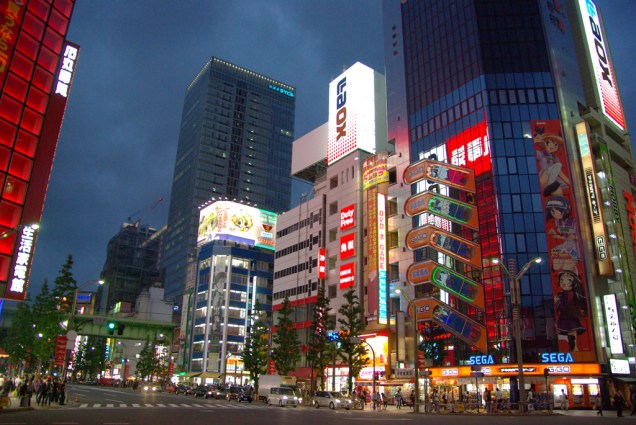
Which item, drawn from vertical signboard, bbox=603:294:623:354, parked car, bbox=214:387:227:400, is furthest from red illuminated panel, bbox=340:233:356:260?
vertical signboard, bbox=603:294:623:354

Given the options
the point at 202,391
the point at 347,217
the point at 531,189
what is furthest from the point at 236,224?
the point at 531,189

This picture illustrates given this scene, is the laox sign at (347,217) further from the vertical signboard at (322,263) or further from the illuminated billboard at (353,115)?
the illuminated billboard at (353,115)

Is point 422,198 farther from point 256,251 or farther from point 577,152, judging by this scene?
point 256,251

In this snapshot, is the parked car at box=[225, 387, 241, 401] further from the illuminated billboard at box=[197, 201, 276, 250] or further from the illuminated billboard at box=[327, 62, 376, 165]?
the illuminated billboard at box=[197, 201, 276, 250]

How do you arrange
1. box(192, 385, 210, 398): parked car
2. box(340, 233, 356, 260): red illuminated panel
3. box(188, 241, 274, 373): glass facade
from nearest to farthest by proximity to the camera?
box(192, 385, 210, 398): parked car → box(340, 233, 356, 260): red illuminated panel → box(188, 241, 274, 373): glass facade

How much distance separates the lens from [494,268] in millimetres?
59562

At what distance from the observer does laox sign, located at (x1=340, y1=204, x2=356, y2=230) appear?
269ft

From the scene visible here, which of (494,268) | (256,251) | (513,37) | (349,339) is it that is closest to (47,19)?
(349,339)

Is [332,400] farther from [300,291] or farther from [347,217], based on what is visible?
[300,291]

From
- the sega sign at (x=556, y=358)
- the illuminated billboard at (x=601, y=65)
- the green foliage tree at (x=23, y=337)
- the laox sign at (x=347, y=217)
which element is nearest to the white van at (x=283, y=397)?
the sega sign at (x=556, y=358)

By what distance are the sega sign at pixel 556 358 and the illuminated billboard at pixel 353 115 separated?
4466 centimetres

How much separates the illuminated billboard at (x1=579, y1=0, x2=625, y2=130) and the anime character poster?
16049 millimetres

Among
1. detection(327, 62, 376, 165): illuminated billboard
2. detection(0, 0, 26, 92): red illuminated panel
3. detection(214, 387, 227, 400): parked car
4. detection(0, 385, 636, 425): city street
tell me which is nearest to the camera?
detection(0, 385, 636, 425): city street

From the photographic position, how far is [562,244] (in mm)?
56969
